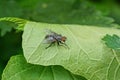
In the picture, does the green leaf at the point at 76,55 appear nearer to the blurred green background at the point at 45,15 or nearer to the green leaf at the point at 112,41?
the green leaf at the point at 112,41

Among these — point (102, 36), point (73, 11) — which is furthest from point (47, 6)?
point (102, 36)

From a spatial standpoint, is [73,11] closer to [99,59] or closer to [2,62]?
[2,62]

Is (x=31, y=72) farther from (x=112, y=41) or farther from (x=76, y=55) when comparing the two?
(x=112, y=41)

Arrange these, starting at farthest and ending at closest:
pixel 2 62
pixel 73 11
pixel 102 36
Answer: pixel 73 11 < pixel 2 62 < pixel 102 36

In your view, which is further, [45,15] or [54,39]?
[45,15]

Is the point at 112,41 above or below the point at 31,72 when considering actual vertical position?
above

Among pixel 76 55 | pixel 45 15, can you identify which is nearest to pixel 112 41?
pixel 76 55
